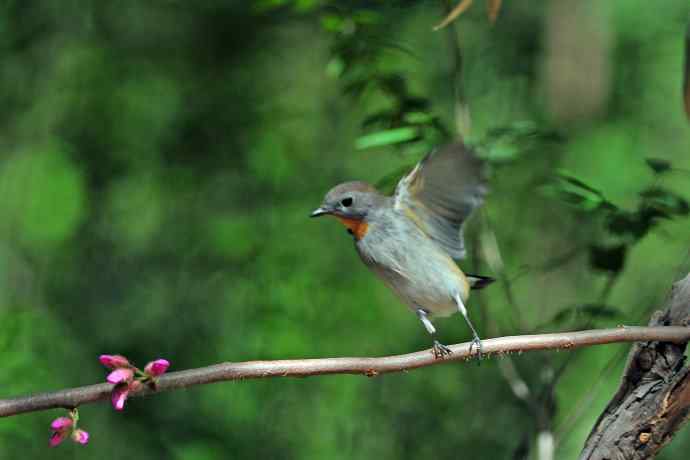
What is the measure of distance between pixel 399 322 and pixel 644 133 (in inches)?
72.9

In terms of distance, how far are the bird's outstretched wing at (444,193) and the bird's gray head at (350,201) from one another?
0.09 m

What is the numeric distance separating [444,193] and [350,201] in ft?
0.85

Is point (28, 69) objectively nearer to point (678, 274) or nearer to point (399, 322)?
point (399, 322)

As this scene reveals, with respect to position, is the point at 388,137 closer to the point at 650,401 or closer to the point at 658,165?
the point at 658,165

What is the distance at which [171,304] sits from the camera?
4816mm

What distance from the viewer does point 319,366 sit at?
1934 millimetres

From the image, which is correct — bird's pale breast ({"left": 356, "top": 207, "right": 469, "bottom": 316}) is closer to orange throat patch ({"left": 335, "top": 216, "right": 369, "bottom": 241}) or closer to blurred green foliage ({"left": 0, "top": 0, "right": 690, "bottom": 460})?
orange throat patch ({"left": 335, "top": 216, "right": 369, "bottom": 241})

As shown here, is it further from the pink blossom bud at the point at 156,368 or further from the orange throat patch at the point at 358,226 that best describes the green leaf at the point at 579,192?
the pink blossom bud at the point at 156,368

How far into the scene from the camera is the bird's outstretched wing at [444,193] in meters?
2.42

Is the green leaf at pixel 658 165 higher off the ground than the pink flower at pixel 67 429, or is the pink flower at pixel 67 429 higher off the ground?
the green leaf at pixel 658 165

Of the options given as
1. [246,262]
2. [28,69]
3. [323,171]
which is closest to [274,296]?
[246,262]

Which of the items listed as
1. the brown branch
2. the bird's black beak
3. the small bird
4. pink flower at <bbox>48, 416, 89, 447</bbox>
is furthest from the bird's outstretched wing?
pink flower at <bbox>48, 416, 89, 447</bbox>

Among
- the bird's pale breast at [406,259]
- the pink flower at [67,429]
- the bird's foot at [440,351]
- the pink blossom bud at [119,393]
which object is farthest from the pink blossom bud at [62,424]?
the bird's pale breast at [406,259]

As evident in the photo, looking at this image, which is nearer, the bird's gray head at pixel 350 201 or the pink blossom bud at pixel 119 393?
the pink blossom bud at pixel 119 393
